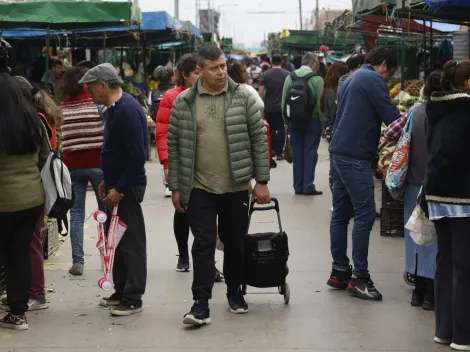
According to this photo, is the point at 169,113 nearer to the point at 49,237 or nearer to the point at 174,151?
the point at 174,151

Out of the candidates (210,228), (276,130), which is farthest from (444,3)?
(276,130)

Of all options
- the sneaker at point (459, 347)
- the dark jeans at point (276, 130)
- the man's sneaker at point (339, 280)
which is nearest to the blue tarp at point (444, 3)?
the man's sneaker at point (339, 280)

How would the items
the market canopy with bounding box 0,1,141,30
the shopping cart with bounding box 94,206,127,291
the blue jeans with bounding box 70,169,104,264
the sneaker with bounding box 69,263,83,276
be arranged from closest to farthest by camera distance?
the shopping cart with bounding box 94,206,127,291, the blue jeans with bounding box 70,169,104,264, the sneaker with bounding box 69,263,83,276, the market canopy with bounding box 0,1,141,30

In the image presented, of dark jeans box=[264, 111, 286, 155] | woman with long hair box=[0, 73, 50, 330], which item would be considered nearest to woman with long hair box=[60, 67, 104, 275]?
woman with long hair box=[0, 73, 50, 330]

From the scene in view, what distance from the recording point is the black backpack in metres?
12.9

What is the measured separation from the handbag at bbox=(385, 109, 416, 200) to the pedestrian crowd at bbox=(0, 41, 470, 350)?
0.15 ft

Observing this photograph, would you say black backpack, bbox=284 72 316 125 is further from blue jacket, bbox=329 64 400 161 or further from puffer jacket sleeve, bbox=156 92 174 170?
blue jacket, bbox=329 64 400 161

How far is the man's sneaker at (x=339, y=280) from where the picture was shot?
775 cm

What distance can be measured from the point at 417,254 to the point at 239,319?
56.5 inches

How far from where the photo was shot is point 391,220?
33.0ft

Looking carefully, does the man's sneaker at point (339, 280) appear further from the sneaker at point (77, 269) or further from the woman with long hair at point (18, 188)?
the woman with long hair at point (18, 188)

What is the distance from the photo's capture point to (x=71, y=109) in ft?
27.2

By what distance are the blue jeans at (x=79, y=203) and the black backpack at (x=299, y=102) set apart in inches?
202

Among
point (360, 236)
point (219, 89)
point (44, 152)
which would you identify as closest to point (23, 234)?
Answer: point (44, 152)
